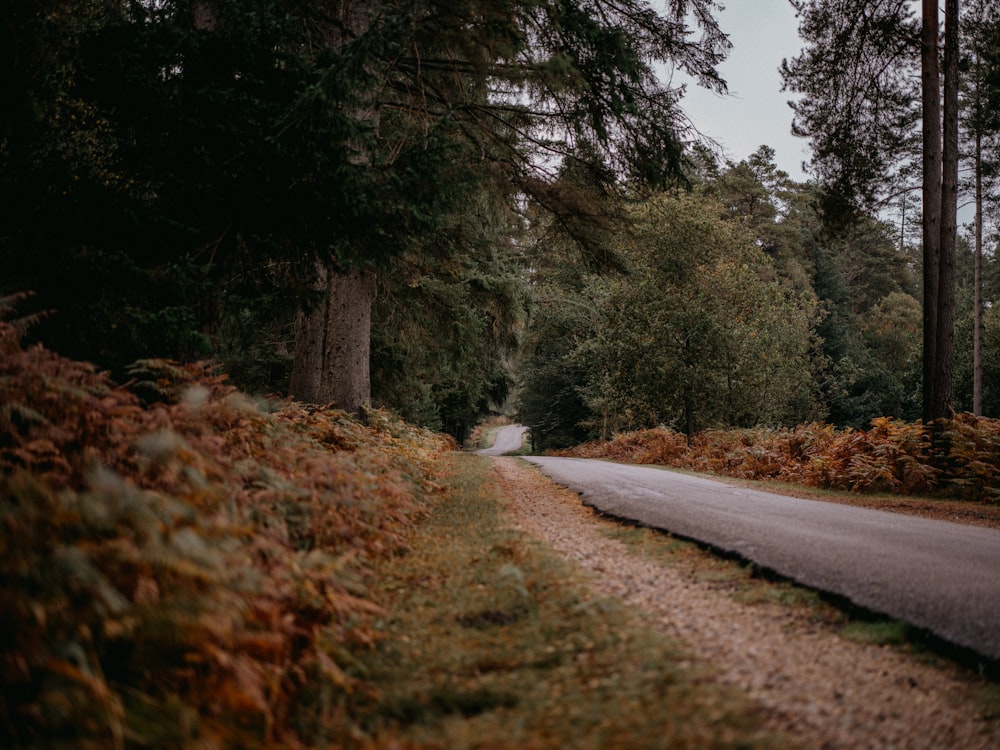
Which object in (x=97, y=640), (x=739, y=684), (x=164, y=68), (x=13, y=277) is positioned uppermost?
(x=164, y=68)

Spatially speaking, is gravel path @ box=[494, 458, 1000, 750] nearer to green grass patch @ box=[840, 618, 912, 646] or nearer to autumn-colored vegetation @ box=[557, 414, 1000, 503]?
green grass patch @ box=[840, 618, 912, 646]

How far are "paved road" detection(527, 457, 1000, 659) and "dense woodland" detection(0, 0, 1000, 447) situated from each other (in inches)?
180

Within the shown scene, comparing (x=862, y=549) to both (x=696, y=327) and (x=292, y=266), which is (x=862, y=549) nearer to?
(x=292, y=266)

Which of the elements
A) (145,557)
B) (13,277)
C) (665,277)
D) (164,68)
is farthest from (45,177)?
(665,277)

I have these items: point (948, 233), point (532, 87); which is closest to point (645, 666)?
point (532, 87)

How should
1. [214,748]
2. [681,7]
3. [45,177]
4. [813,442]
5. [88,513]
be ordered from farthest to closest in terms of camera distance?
[813,442] → [681,7] → [45,177] → [88,513] → [214,748]

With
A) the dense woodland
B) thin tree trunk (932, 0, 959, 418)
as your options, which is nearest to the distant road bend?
the dense woodland

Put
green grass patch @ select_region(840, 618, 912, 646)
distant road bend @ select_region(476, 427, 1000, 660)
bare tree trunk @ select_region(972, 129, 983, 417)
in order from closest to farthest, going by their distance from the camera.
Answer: green grass patch @ select_region(840, 618, 912, 646) → distant road bend @ select_region(476, 427, 1000, 660) → bare tree trunk @ select_region(972, 129, 983, 417)

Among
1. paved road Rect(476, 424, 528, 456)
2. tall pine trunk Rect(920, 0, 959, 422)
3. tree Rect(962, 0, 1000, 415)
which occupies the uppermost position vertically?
tree Rect(962, 0, 1000, 415)

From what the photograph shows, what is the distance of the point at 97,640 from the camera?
2303 millimetres

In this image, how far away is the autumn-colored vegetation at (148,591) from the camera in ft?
6.64

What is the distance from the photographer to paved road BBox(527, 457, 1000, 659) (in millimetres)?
3547

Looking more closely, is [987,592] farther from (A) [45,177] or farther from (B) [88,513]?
(A) [45,177]

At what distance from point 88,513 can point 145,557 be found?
358mm
